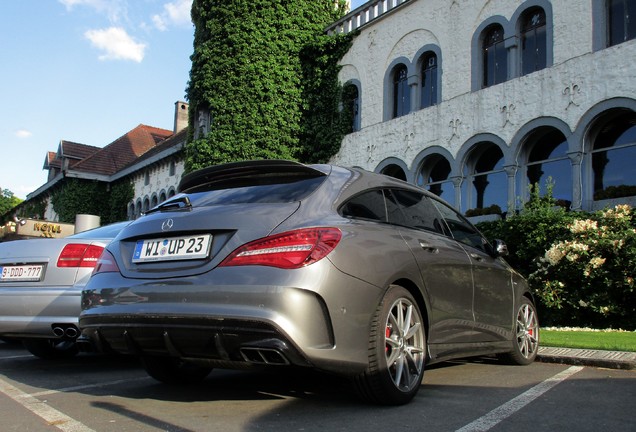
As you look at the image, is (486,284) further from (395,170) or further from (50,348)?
(395,170)

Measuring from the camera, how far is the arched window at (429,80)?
1880cm

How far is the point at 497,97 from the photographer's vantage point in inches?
647

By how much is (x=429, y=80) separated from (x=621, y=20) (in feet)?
20.2

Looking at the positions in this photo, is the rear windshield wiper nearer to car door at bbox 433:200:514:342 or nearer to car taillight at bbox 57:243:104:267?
car taillight at bbox 57:243:104:267

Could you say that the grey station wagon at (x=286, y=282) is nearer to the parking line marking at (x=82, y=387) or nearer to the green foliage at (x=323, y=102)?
the parking line marking at (x=82, y=387)

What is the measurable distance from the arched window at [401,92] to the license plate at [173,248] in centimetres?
1658

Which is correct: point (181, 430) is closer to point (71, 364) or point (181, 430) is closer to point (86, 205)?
point (71, 364)

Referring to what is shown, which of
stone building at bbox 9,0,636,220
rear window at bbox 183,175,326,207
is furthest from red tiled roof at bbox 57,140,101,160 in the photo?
rear window at bbox 183,175,326,207

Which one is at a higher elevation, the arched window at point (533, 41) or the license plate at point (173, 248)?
the arched window at point (533, 41)

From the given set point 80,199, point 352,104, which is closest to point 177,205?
point 352,104

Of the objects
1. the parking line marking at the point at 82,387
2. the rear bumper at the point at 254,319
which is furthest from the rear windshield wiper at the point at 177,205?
the parking line marking at the point at 82,387

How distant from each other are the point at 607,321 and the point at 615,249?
1.43 metres

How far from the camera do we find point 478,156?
1744 centimetres

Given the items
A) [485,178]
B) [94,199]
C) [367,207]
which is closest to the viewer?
[367,207]
